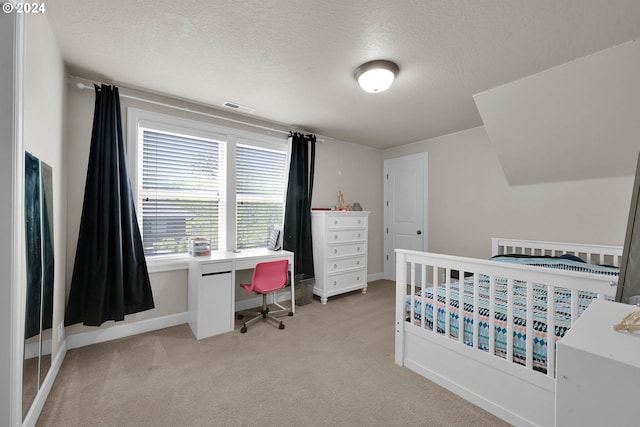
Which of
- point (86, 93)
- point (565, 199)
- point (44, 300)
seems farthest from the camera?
point (565, 199)

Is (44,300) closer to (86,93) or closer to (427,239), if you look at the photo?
(86,93)

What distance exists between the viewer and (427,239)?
4316 millimetres

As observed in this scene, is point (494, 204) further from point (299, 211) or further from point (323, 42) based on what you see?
point (323, 42)

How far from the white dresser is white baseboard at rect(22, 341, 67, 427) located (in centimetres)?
258

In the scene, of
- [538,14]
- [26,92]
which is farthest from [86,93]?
[538,14]

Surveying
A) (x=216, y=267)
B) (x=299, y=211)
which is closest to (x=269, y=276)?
(x=216, y=267)

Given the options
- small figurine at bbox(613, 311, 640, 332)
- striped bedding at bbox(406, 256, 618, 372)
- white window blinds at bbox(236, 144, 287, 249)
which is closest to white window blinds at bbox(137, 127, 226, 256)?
white window blinds at bbox(236, 144, 287, 249)

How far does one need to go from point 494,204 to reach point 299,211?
102 inches

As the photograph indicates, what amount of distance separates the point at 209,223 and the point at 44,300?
1630 millimetres

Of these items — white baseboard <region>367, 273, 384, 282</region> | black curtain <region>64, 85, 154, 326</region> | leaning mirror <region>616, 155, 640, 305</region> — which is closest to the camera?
leaning mirror <region>616, 155, 640, 305</region>

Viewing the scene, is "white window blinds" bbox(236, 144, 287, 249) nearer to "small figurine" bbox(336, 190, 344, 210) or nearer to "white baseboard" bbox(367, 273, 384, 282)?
"small figurine" bbox(336, 190, 344, 210)

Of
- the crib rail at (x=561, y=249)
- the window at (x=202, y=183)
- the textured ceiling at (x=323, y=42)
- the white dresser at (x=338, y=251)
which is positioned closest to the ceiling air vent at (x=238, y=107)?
the textured ceiling at (x=323, y=42)

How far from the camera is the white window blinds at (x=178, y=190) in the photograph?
2.83 metres

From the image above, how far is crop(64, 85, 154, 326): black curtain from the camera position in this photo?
235 cm
